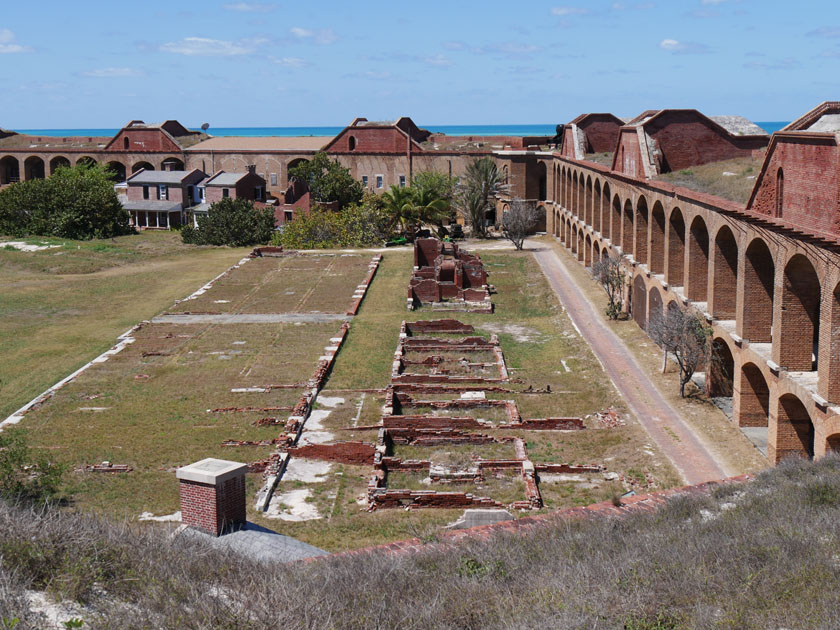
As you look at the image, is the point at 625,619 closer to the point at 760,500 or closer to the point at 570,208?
the point at 760,500

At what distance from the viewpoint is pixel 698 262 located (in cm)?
2791

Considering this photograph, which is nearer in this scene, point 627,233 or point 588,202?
point 627,233

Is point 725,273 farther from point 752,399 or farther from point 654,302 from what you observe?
point 654,302

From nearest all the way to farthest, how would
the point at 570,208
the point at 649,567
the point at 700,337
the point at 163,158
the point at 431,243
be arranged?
1. the point at 649,567
2. the point at 700,337
3. the point at 431,243
4. the point at 570,208
5. the point at 163,158

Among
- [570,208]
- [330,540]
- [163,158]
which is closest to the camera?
[330,540]

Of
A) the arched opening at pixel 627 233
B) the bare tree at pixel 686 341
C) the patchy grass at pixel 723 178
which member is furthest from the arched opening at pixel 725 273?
the arched opening at pixel 627 233

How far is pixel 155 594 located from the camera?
9.22 meters

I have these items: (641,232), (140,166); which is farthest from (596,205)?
(140,166)

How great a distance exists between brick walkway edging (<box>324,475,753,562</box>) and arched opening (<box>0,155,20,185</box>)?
76.9 m

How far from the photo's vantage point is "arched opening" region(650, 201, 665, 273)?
32906 mm

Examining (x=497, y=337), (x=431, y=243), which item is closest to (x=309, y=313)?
(x=497, y=337)

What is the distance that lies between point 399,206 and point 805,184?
1485 inches

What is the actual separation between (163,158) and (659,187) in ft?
172

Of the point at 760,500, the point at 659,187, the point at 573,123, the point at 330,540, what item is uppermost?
the point at 573,123
